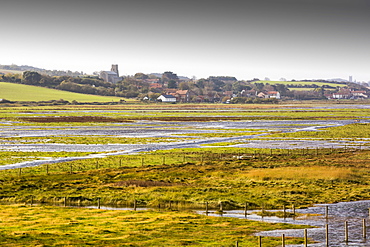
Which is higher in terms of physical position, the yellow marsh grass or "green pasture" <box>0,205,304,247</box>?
the yellow marsh grass

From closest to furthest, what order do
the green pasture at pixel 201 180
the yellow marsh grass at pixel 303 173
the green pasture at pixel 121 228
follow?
the green pasture at pixel 121 228 → the green pasture at pixel 201 180 → the yellow marsh grass at pixel 303 173

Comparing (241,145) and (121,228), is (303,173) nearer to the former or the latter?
(121,228)

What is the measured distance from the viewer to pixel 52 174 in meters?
51.5

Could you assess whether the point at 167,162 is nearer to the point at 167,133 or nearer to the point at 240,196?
the point at 240,196

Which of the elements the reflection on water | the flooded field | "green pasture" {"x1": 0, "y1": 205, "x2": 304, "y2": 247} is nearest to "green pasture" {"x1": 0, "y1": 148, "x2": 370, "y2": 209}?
the reflection on water

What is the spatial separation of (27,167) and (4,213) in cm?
A: 1956

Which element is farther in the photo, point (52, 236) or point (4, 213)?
point (4, 213)

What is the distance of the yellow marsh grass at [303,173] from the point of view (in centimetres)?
5005

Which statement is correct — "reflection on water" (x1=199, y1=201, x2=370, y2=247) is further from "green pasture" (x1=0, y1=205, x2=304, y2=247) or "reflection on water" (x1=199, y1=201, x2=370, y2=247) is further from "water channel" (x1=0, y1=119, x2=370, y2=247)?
"green pasture" (x1=0, y1=205, x2=304, y2=247)

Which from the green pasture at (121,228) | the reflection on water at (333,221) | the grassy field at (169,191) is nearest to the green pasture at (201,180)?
the grassy field at (169,191)

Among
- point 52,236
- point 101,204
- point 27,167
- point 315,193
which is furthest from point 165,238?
point 27,167

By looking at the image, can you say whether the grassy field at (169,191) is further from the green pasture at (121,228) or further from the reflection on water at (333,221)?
the reflection on water at (333,221)

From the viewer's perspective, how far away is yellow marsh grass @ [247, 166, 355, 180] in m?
50.0

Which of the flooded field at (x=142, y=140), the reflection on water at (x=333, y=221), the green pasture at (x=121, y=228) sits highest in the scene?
the reflection on water at (x=333, y=221)
